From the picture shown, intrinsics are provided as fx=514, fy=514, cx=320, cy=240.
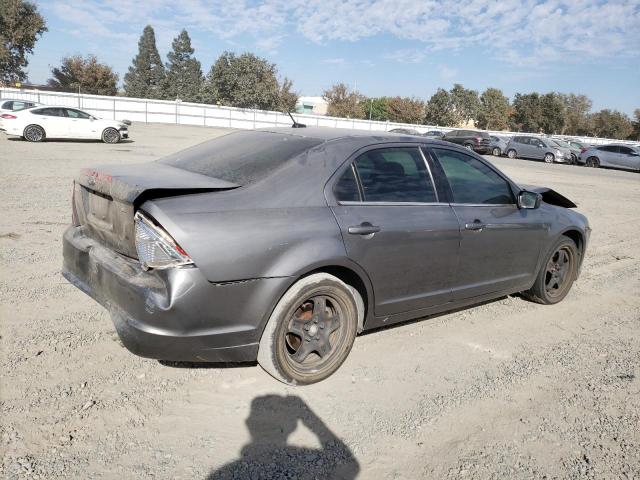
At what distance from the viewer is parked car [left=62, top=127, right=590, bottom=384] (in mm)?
2861

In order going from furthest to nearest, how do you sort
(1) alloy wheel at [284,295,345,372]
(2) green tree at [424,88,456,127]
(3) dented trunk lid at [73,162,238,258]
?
(2) green tree at [424,88,456,127] < (1) alloy wheel at [284,295,345,372] < (3) dented trunk lid at [73,162,238,258]

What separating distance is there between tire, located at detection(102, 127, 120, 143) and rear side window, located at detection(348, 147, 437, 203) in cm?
1890

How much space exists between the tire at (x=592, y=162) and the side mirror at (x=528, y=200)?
28798 millimetres

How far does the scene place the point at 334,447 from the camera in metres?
2.76

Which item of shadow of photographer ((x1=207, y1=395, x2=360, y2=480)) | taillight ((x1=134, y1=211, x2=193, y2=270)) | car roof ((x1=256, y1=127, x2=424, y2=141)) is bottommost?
shadow of photographer ((x1=207, y1=395, x2=360, y2=480))

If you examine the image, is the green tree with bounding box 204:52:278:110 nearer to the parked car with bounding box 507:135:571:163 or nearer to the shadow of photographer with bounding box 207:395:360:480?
the parked car with bounding box 507:135:571:163

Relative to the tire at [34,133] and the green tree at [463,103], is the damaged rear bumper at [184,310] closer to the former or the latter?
the tire at [34,133]

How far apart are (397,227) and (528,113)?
256ft

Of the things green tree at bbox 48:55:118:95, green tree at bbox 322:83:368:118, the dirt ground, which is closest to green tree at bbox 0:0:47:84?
green tree at bbox 48:55:118:95

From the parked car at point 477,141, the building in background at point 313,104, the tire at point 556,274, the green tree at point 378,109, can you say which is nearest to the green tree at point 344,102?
the green tree at point 378,109

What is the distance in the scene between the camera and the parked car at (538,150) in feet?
99.6

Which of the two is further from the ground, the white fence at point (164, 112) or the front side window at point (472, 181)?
the white fence at point (164, 112)

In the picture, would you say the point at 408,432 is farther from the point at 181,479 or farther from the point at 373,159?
the point at 373,159

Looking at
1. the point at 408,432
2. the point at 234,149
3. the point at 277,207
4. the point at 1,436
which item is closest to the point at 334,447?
the point at 408,432
